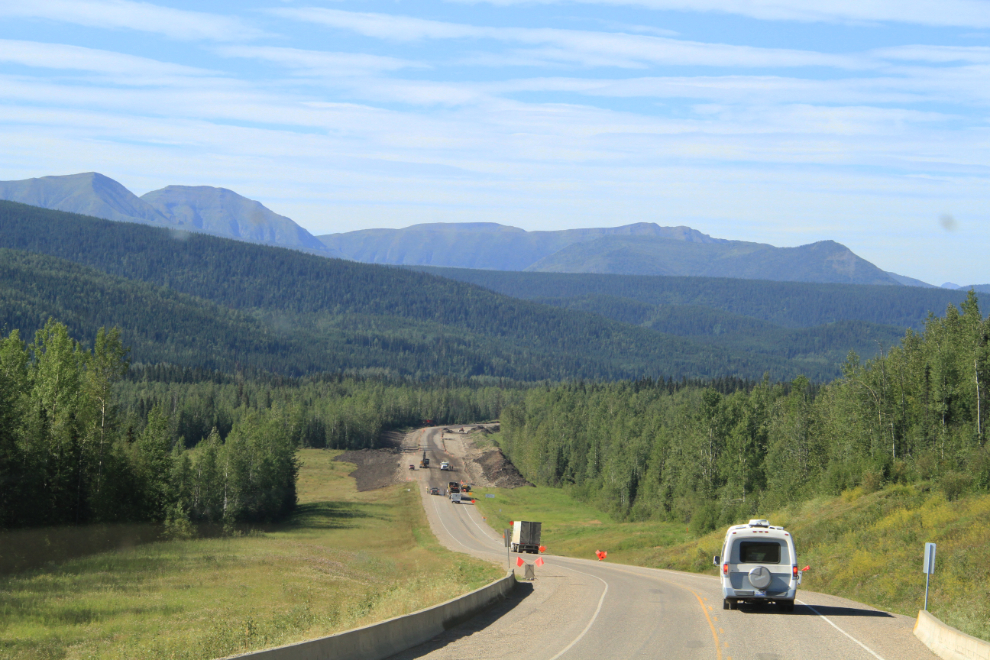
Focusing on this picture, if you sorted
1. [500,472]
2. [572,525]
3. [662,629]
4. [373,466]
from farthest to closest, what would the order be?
[373,466], [500,472], [572,525], [662,629]

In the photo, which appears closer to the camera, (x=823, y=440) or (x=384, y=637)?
(x=384, y=637)

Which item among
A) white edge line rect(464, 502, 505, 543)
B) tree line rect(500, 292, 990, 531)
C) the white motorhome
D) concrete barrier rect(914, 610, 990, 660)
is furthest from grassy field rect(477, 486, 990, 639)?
white edge line rect(464, 502, 505, 543)

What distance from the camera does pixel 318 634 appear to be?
72.3 feet

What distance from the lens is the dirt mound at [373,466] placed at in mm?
147750

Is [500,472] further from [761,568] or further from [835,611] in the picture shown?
[761,568]

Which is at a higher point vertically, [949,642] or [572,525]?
[949,642]

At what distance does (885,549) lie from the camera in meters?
45.1

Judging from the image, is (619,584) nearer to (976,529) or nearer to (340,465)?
(976,529)

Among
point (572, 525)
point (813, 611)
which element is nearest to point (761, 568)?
point (813, 611)

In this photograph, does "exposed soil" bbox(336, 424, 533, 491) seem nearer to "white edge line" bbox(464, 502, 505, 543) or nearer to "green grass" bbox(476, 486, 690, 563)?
"green grass" bbox(476, 486, 690, 563)

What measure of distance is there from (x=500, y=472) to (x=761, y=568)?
13298 cm

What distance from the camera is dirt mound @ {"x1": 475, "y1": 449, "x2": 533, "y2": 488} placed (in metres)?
155

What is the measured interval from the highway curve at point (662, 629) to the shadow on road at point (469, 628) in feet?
0.10

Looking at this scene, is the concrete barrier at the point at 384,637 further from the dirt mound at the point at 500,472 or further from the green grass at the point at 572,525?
the dirt mound at the point at 500,472
